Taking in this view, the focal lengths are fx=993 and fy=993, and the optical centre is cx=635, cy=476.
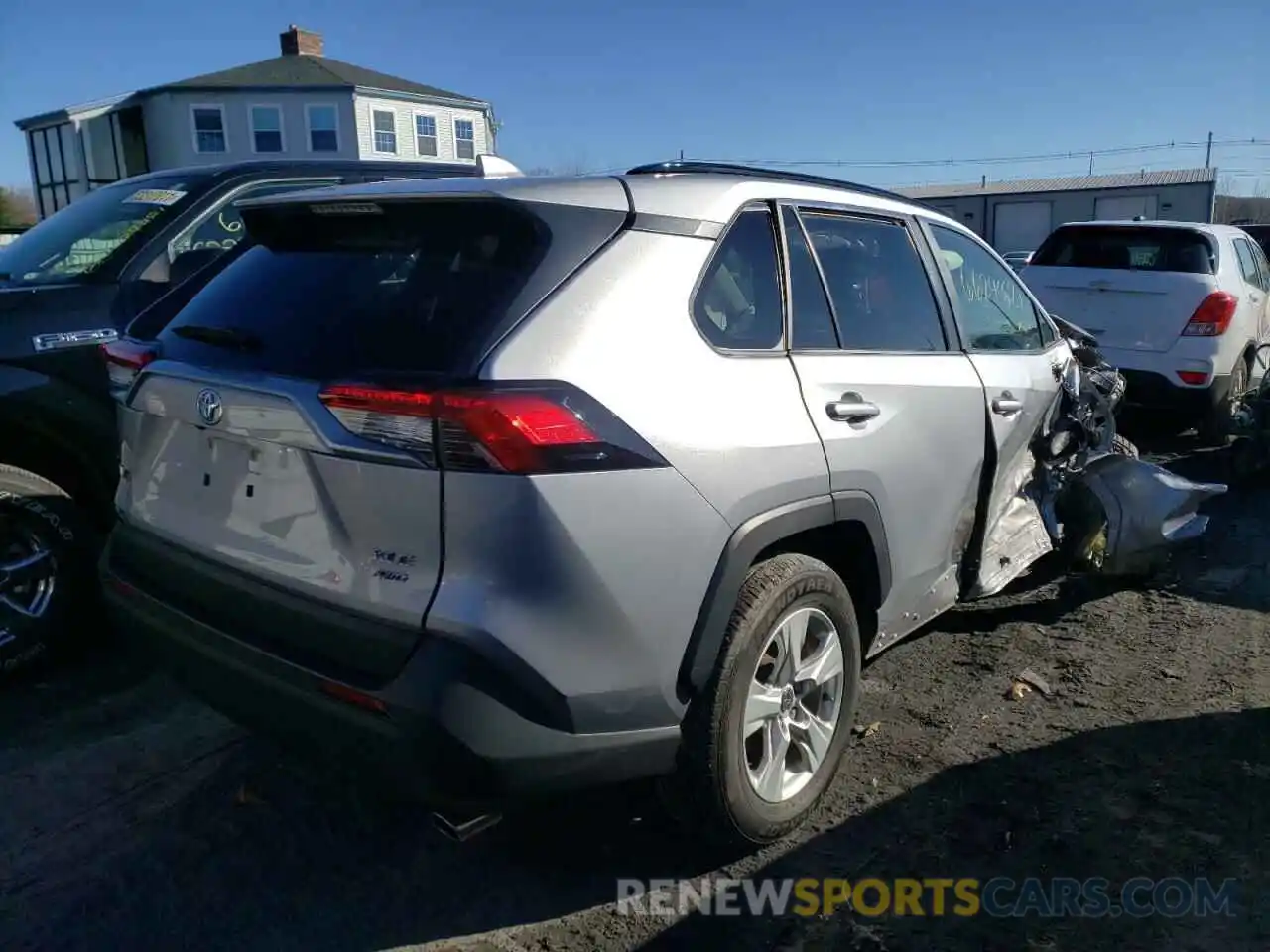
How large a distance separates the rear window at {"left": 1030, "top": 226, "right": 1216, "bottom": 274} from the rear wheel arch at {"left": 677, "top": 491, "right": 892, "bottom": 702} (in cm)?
650

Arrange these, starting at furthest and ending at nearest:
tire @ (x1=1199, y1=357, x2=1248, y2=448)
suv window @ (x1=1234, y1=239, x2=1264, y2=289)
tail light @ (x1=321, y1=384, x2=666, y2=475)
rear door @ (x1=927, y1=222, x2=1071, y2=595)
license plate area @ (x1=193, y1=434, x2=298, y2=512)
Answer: suv window @ (x1=1234, y1=239, x2=1264, y2=289) → tire @ (x1=1199, y1=357, x2=1248, y2=448) → rear door @ (x1=927, y1=222, x2=1071, y2=595) → license plate area @ (x1=193, y1=434, x2=298, y2=512) → tail light @ (x1=321, y1=384, x2=666, y2=475)

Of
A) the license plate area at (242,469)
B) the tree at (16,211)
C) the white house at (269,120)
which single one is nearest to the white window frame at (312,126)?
the white house at (269,120)

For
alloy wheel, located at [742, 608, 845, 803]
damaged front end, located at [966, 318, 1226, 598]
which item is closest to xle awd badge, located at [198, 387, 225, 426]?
alloy wheel, located at [742, 608, 845, 803]

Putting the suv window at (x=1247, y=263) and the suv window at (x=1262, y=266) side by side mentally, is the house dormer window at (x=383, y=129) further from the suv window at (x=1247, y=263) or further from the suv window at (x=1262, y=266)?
the suv window at (x=1247, y=263)

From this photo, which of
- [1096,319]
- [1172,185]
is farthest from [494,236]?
[1172,185]

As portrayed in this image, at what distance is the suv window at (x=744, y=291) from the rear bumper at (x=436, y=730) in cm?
109

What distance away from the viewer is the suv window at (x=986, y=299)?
410cm

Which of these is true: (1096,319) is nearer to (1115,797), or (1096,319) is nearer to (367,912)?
(1115,797)

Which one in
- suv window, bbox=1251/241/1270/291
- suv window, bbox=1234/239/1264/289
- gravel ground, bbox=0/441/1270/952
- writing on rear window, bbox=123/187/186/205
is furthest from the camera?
suv window, bbox=1251/241/1270/291

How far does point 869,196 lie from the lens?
3.73m

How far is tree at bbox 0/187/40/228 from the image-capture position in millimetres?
38062

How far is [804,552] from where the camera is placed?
3137mm

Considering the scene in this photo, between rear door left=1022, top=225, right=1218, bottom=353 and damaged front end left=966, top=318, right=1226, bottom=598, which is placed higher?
rear door left=1022, top=225, right=1218, bottom=353

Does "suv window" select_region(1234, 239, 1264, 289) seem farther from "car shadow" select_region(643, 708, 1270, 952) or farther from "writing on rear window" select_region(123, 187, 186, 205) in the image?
"writing on rear window" select_region(123, 187, 186, 205)
